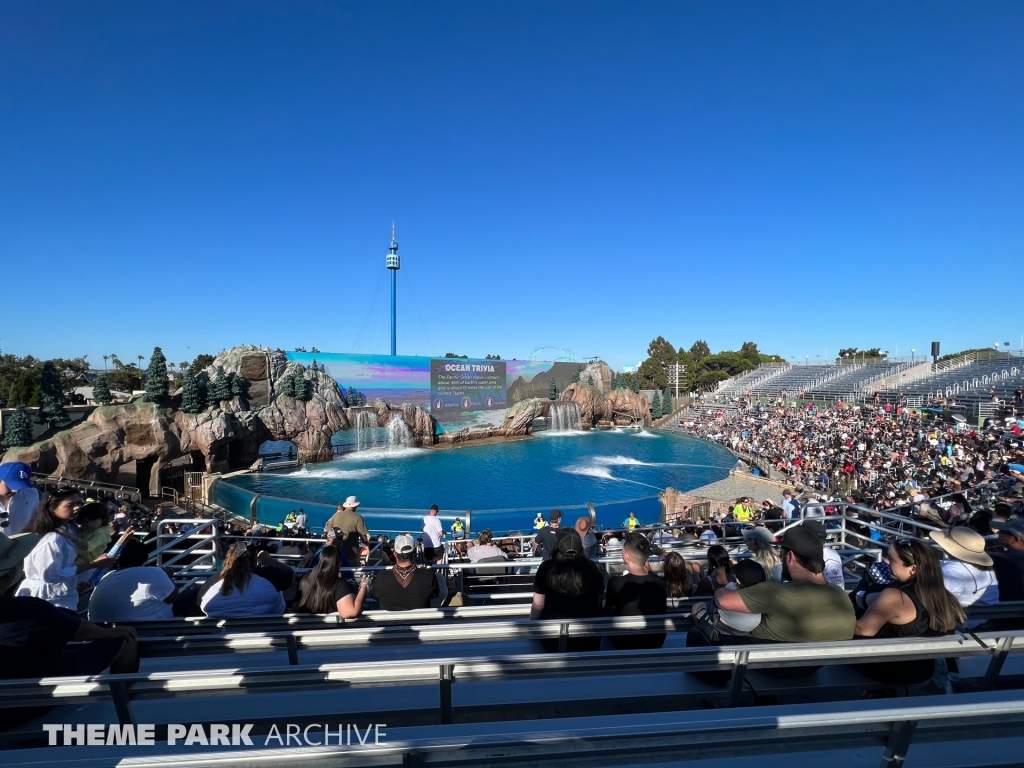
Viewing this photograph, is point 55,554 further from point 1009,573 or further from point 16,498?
point 1009,573

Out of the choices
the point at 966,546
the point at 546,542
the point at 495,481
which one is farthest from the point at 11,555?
the point at 495,481

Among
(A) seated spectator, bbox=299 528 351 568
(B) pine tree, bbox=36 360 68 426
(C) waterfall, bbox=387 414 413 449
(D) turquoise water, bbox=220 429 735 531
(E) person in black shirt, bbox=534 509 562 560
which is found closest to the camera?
(E) person in black shirt, bbox=534 509 562 560

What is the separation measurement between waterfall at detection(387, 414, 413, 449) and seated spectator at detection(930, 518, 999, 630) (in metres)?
33.5

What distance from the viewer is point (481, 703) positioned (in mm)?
2107

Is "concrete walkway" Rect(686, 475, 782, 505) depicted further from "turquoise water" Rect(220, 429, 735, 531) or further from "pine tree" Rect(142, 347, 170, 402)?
"pine tree" Rect(142, 347, 170, 402)

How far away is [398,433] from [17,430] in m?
19.3

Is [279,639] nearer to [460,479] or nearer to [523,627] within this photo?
[523,627]

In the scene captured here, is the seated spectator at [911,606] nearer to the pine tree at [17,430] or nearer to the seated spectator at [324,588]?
the seated spectator at [324,588]

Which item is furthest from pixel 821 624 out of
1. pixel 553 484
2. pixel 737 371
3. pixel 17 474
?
pixel 737 371

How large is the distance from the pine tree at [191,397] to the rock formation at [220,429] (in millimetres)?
310

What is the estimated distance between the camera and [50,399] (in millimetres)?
21531

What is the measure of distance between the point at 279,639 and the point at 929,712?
7.96 ft

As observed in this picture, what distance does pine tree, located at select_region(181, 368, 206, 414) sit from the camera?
24219 millimetres

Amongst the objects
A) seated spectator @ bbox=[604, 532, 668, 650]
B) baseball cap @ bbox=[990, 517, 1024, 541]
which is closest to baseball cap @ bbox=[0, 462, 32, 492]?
seated spectator @ bbox=[604, 532, 668, 650]
